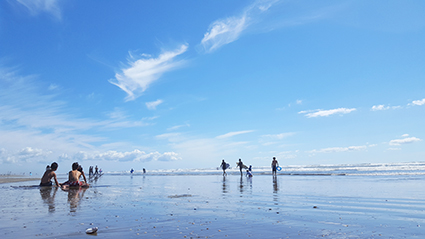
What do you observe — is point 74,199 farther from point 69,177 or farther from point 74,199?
point 69,177

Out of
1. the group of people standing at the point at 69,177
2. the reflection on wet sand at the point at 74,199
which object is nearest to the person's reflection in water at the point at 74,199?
the reflection on wet sand at the point at 74,199

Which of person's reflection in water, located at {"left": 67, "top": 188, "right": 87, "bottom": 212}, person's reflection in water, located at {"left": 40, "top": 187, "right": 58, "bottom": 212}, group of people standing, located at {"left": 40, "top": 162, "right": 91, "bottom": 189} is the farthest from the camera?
group of people standing, located at {"left": 40, "top": 162, "right": 91, "bottom": 189}

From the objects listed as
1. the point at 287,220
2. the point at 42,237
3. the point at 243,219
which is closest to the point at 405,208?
the point at 287,220

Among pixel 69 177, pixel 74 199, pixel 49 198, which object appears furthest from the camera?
pixel 69 177

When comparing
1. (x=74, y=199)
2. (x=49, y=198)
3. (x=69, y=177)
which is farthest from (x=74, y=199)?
(x=69, y=177)

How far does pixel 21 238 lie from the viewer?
584cm

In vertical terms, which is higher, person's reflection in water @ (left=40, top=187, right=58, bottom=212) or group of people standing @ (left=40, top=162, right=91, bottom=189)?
group of people standing @ (left=40, top=162, right=91, bottom=189)

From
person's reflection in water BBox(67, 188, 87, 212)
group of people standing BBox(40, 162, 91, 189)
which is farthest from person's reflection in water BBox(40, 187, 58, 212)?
group of people standing BBox(40, 162, 91, 189)

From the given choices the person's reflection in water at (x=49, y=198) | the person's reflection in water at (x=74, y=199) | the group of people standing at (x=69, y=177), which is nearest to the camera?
the person's reflection in water at (x=74, y=199)

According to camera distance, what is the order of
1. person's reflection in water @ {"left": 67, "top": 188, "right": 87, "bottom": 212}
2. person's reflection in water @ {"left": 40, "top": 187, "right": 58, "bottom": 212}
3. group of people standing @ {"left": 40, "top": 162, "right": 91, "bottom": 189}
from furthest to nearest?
group of people standing @ {"left": 40, "top": 162, "right": 91, "bottom": 189} → person's reflection in water @ {"left": 40, "top": 187, "right": 58, "bottom": 212} → person's reflection in water @ {"left": 67, "top": 188, "right": 87, "bottom": 212}

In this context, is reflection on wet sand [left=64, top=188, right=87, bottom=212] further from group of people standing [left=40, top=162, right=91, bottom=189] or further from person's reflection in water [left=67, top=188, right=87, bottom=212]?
group of people standing [left=40, top=162, right=91, bottom=189]

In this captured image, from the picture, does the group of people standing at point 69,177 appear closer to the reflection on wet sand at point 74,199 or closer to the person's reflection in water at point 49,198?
the reflection on wet sand at point 74,199

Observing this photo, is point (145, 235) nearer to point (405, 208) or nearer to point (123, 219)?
point (123, 219)

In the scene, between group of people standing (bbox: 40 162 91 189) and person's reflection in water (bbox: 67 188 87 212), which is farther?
group of people standing (bbox: 40 162 91 189)
